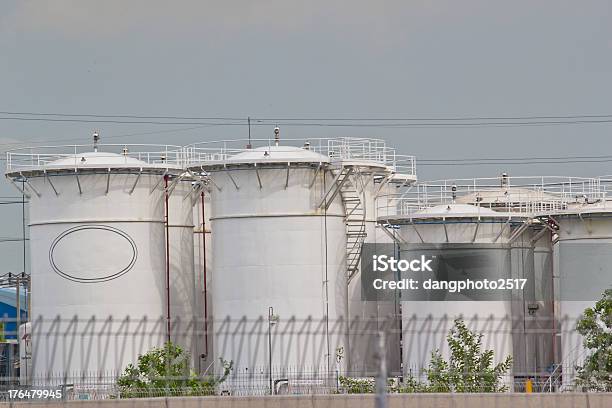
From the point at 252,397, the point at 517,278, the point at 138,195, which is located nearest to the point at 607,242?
the point at 517,278

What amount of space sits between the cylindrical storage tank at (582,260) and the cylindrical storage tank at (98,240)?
14.5 meters

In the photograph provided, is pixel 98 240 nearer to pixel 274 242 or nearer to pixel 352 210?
pixel 274 242

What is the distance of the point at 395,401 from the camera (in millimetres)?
30578

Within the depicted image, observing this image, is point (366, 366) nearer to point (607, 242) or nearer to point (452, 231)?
point (452, 231)

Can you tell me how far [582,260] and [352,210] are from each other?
902 centimetres

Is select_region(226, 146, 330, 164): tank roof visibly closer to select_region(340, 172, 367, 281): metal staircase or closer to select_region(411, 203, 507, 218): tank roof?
select_region(340, 172, 367, 281): metal staircase

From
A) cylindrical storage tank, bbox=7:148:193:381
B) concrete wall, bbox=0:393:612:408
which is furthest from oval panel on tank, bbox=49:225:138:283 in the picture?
concrete wall, bbox=0:393:612:408

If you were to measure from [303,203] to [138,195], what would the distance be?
20.8 feet

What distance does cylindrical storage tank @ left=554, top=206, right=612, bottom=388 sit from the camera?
51625 mm

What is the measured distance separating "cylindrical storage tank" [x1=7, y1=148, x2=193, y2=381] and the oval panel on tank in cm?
4

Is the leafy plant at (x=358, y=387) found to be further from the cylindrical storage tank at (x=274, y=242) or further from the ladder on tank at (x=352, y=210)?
the ladder on tank at (x=352, y=210)

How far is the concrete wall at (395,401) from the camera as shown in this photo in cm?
3028

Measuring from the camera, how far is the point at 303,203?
5375cm

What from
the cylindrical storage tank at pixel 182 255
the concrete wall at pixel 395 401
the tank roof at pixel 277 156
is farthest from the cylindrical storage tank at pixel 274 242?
the concrete wall at pixel 395 401
